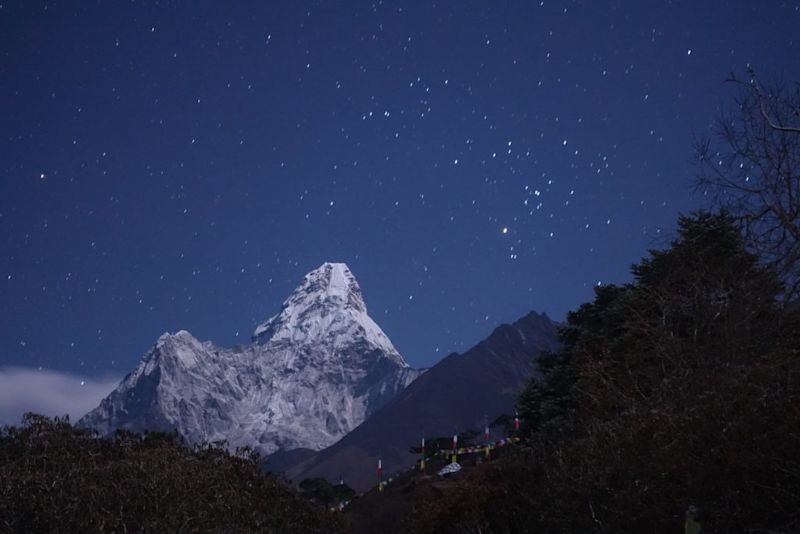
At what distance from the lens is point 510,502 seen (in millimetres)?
10008

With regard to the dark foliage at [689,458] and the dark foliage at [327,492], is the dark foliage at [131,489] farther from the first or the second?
the dark foliage at [327,492]

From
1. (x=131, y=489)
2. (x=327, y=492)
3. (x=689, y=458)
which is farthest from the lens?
(x=327, y=492)

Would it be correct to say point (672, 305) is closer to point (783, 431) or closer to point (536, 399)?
point (783, 431)

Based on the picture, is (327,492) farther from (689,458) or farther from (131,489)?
(689,458)

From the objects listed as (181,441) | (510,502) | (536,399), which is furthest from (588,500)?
(536,399)

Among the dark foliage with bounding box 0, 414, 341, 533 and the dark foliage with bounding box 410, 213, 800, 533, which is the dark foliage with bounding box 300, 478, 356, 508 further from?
the dark foliage with bounding box 0, 414, 341, 533

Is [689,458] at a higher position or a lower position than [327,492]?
lower

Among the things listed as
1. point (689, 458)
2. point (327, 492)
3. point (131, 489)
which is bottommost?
point (689, 458)

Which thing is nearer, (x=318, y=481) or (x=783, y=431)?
(x=783, y=431)

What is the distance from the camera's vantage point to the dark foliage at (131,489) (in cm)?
714

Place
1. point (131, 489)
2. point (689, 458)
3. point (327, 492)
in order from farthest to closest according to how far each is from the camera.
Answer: point (327, 492) < point (131, 489) < point (689, 458)

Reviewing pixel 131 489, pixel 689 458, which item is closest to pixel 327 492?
pixel 131 489

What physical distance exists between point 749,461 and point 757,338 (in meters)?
5.70

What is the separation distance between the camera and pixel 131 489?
7.82m
